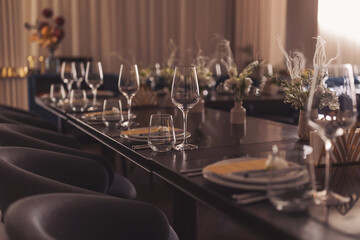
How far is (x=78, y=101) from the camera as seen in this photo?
9.93 feet

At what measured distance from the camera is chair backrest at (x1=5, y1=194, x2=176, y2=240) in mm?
840

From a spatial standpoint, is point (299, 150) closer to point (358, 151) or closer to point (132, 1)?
point (358, 151)

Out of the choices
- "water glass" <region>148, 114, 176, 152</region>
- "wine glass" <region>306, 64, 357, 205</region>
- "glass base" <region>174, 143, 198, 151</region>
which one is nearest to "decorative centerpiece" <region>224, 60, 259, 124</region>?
"glass base" <region>174, 143, 198, 151</region>

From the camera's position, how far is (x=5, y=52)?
6551 millimetres

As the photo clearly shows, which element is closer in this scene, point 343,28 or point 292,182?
point 292,182

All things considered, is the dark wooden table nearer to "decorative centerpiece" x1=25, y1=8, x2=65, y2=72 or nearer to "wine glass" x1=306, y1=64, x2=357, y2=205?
"wine glass" x1=306, y1=64, x2=357, y2=205

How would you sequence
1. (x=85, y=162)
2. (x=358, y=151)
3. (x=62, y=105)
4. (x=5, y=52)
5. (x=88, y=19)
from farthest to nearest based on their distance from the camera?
(x=88, y=19) → (x=5, y=52) → (x=62, y=105) → (x=85, y=162) → (x=358, y=151)

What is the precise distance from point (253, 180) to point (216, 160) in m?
0.33

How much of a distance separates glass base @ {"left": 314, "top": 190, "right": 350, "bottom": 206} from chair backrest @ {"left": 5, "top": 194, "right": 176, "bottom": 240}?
435mm

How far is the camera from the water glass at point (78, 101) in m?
2.73

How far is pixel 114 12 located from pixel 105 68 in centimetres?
92

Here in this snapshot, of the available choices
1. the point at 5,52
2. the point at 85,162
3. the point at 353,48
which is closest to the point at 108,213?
the point at 85,162

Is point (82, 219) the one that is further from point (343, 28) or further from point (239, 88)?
point (343, 28)

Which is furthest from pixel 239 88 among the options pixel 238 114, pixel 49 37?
pixel 49 37
